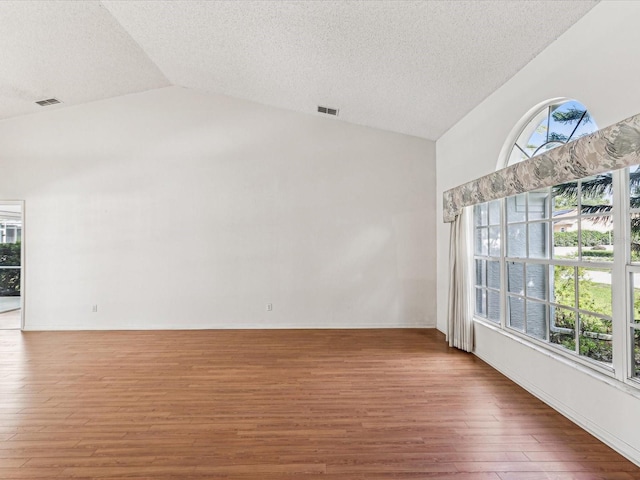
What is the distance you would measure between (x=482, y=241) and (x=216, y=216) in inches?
159

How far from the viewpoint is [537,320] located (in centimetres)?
359

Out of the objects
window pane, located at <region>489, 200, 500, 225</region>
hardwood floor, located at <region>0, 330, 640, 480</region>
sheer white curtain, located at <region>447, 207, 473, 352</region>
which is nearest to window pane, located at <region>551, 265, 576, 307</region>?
hardwood floor, located at <region>0, 330, 640, 480</region>

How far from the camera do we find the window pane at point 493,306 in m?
4.35

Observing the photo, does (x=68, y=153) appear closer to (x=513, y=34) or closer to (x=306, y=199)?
(x=306, y=199)

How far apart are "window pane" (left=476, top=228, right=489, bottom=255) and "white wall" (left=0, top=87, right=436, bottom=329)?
1328 millimetres

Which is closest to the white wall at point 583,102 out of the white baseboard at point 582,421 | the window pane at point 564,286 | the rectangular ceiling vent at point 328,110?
the white baseboard at point 582,421

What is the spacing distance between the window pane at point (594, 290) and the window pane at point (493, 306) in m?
1.31

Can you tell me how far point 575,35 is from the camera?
9.30ft

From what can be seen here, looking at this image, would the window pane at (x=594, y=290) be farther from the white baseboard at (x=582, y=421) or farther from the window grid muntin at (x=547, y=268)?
the white baseboard at (x=582, y=421)

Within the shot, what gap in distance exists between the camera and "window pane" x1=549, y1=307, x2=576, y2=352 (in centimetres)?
311

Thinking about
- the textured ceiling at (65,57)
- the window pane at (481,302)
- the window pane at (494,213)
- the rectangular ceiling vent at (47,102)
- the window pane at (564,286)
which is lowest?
the window pane at (481,302)

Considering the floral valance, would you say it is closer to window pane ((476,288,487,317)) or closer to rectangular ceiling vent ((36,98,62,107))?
window pane ((476,288,487,317))

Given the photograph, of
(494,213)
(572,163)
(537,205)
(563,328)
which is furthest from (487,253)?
(572,163)

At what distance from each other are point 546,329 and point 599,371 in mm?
768
